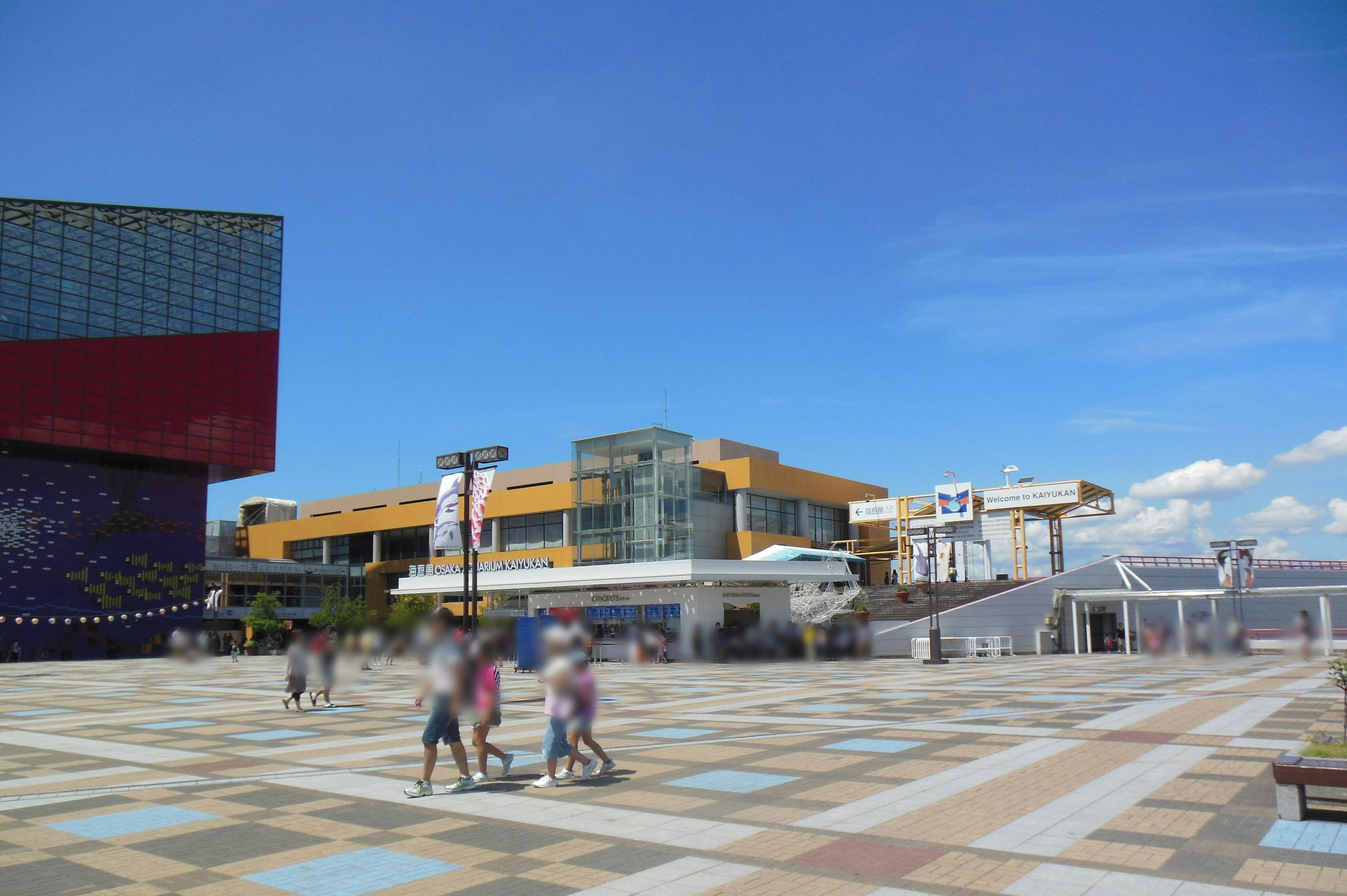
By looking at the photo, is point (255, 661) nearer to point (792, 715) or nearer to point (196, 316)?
point (196, 316)

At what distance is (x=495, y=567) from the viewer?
5306 centimetres

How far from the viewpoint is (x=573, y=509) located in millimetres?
58875

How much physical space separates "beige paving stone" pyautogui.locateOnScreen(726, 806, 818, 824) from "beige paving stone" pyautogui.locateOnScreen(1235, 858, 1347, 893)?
11.5 ft

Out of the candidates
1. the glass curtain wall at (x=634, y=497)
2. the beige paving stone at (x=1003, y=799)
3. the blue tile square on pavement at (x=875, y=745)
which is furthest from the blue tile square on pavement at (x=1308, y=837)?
the glass curtain wall at (x=634, y=497)

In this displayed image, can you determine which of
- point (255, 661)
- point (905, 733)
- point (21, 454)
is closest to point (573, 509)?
point (255, 661)

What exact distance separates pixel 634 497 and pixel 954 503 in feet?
60.0

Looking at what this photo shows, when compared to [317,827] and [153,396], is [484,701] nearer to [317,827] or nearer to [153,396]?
[317,827]

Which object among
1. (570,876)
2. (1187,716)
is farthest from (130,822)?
(1187,716)

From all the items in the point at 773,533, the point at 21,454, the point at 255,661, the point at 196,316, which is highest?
the point at 196,316

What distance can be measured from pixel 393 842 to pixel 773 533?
2082 inches

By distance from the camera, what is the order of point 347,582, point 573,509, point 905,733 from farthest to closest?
point 347,582 < point 573,509 < point 905,733

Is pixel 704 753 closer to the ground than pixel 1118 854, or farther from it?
closer to the ground

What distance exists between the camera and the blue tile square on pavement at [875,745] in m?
12.7

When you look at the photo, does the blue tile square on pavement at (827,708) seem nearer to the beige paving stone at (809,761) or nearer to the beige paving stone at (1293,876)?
the beige paving stone at (809,761)
